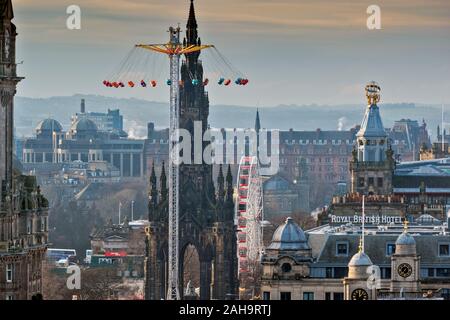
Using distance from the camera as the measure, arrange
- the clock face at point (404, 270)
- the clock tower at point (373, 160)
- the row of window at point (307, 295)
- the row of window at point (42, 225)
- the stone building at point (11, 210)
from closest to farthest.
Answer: the clock face at point (404, 270) < the row of window at point (307, 295) < the stone building at point (11, 210) < the row of window at point (42, 225) < the clock tower at point (373, 160)

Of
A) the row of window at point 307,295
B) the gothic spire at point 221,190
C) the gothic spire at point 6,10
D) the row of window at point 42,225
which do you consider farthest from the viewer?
the gothic spire at point 221,190

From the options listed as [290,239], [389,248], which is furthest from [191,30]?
[389,248]

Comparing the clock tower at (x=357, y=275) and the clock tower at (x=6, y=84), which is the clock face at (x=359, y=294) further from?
the clock tower at (x=6, y=84)

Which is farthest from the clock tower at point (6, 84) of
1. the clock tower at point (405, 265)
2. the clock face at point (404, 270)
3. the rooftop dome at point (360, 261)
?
the clock face at point (404, 270)

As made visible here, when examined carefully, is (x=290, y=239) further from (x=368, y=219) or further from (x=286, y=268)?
(x=368, y=219)
